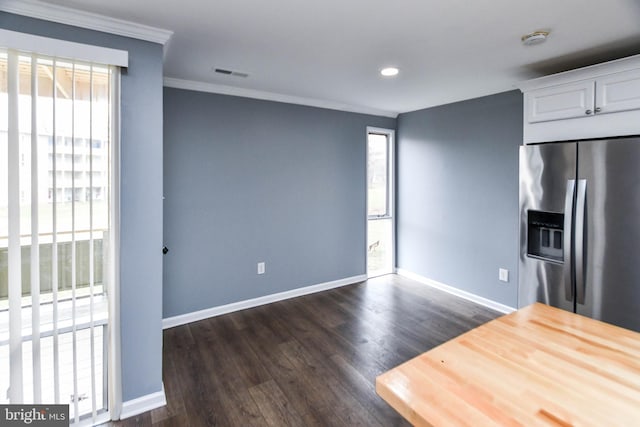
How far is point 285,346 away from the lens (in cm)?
281

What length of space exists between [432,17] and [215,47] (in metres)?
1.46

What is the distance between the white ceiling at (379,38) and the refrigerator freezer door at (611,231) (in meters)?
0.76

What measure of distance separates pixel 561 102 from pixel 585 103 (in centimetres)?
16

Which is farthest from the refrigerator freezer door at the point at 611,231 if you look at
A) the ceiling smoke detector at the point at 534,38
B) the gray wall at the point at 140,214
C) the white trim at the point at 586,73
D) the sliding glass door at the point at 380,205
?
the gray wall at the point at 140,214

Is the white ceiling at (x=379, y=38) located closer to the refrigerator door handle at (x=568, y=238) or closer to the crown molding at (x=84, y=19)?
the crown molding at (x=84, y=19)

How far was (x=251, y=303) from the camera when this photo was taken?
362 cm

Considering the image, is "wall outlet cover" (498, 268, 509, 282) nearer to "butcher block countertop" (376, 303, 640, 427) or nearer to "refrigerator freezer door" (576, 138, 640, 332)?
"refrigerator freezer door" (576, 138, 640, 332)

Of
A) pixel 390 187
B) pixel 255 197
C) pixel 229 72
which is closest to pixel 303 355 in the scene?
pixel 255 197

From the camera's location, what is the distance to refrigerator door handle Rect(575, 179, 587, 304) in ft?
7.34

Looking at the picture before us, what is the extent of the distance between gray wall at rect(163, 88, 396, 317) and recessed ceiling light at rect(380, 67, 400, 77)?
125 cm

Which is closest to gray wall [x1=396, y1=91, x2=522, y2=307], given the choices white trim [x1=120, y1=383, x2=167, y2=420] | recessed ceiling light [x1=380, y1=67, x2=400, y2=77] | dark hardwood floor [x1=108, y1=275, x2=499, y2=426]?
dark hardwood floor [x1=108, y1=275, x2=499, y2=426]

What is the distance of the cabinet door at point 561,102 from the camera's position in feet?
7.63

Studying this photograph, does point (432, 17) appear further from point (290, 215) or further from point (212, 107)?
point (290, 215)

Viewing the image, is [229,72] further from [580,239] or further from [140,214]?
[580,239]
